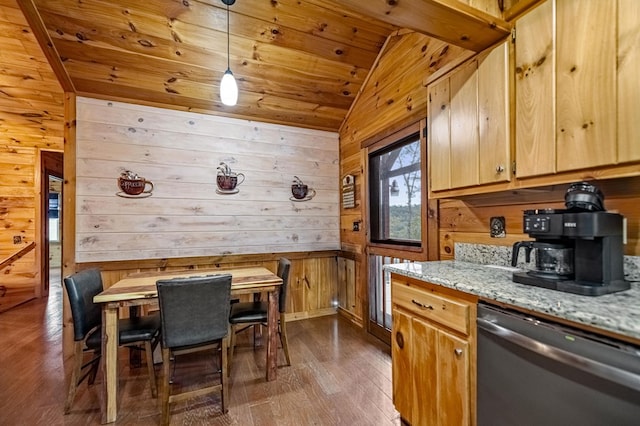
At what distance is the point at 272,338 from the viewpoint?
92.8 inches

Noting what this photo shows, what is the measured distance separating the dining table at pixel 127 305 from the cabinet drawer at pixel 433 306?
1.03 m

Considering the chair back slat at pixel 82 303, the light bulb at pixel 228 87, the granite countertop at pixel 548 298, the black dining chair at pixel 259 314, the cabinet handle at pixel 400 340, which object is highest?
the light bulb at pixel 228 87

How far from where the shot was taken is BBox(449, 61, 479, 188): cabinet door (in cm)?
172

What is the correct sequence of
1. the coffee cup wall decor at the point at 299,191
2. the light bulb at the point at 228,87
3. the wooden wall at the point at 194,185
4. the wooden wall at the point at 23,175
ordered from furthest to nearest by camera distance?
the wooden wall at the point at 23,175 → the coffee cup wall decor at the point at 299,191 → the wooden wall at the point at 194,185 → the light bulb at the point at 228,87

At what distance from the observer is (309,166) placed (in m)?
3.82

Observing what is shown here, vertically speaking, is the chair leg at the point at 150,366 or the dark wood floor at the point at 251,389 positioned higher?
the chair leg at the point at 150,366

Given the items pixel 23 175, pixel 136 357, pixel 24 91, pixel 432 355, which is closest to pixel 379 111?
pixel 432 355

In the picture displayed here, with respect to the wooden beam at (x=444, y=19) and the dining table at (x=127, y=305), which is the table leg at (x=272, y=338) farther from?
the wooden beam at (x=444, y=19)

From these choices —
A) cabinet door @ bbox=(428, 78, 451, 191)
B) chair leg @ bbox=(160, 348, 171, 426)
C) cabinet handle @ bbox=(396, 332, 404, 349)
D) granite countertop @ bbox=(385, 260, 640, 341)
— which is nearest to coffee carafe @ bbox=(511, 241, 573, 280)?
granite countertop @ bbox=(385, 260, 640, 341)

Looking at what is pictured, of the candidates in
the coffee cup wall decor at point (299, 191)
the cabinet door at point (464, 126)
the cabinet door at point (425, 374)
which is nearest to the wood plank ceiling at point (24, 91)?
the coffee cup wall decor at point (299, 191)

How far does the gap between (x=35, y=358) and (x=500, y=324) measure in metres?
3.77

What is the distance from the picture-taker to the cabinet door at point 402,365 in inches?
67.3

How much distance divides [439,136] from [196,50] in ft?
7.67

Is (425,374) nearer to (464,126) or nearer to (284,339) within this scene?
(284,339)
